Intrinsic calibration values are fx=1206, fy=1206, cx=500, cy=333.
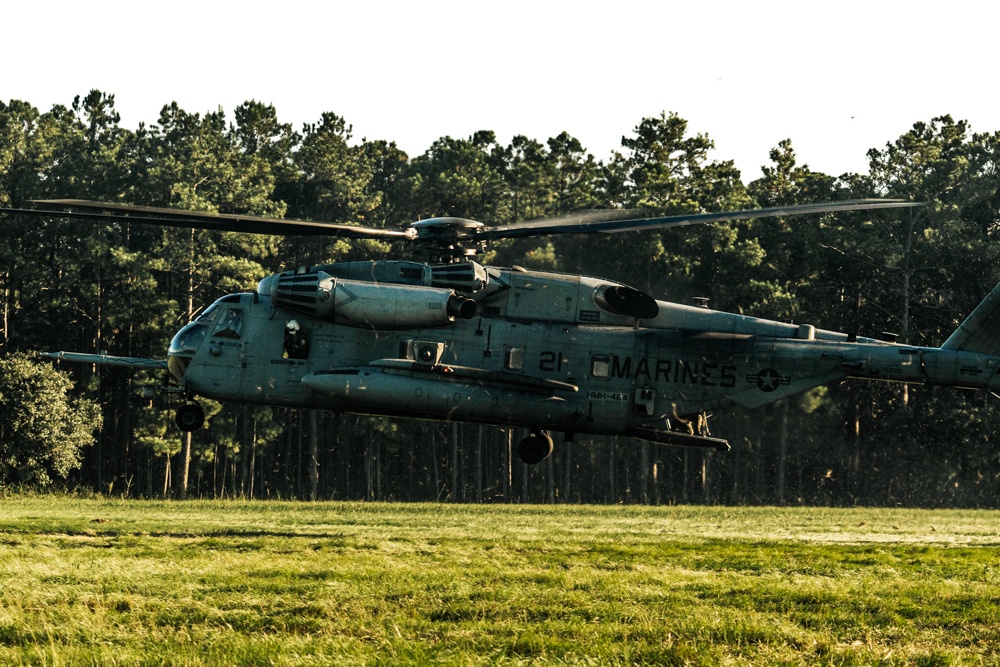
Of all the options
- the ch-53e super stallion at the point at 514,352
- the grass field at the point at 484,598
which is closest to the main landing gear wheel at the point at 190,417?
the ch-53e super stallion at the point at 514,352

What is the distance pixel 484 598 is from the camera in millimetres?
13914

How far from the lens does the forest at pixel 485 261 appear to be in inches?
2153

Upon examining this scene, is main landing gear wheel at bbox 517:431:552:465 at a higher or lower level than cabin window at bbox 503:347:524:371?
lower

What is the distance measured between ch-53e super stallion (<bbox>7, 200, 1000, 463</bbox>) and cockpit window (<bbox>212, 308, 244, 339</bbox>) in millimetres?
20

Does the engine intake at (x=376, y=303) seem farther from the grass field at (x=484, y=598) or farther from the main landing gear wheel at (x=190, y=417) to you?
the grass field at (x=484, y=598)

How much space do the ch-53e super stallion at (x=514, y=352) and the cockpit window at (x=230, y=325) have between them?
20 millimetres

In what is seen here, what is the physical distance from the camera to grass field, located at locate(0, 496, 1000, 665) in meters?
11.4

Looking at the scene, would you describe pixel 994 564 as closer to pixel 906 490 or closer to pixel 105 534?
pixel 105 534

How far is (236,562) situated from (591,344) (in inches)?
313

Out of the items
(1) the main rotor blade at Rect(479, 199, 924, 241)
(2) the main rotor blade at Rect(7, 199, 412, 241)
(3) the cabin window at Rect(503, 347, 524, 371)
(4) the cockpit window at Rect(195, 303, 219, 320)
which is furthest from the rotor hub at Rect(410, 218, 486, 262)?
(4) the cockpit window at Rect(195, 303, 219, 320)

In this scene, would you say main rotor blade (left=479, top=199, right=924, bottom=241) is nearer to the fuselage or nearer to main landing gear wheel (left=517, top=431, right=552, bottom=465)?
the fuselage

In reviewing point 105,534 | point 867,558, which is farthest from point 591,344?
point 105,534

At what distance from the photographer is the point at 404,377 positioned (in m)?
21.1

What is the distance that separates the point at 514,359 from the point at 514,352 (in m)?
0.13
